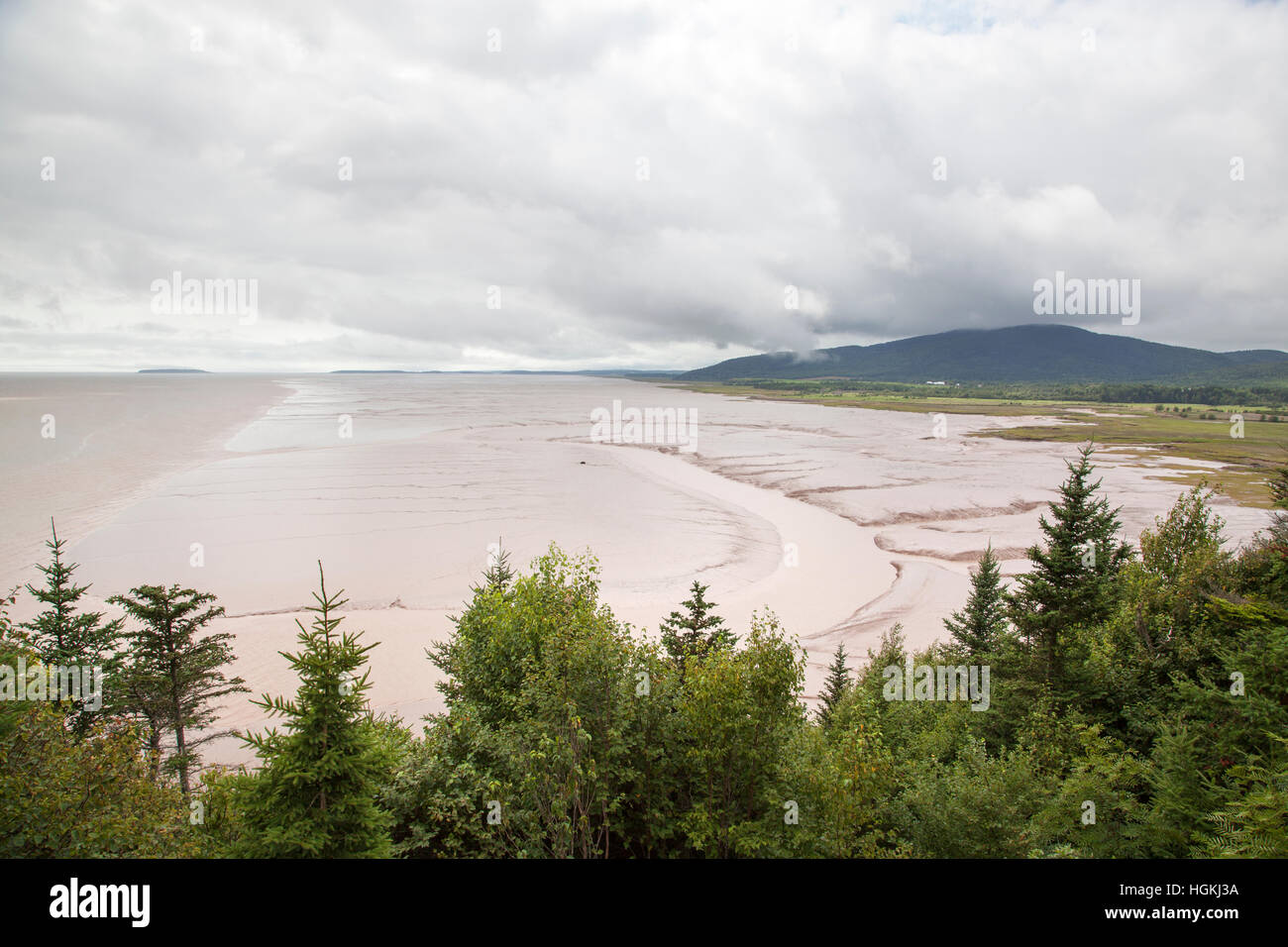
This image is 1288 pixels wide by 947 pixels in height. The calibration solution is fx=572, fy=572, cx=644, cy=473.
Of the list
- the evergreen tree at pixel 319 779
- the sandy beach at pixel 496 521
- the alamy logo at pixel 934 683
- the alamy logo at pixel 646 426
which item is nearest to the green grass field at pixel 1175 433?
the sandy beach at pixel 496 521

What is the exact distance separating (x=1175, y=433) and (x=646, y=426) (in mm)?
97083

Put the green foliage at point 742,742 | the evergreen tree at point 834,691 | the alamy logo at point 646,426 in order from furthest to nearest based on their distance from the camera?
the alamy logo at point 646,426
the evergreen tree at point 834,691
the green foliage at point 742,742

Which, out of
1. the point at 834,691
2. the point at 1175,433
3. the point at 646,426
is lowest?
the point at 834,691

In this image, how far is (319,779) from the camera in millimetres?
7680

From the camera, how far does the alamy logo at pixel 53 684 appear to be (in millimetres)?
11797

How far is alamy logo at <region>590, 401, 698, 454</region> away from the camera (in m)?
91.9

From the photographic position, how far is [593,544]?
135 feet

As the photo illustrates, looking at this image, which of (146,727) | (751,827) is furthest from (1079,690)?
(146,727)

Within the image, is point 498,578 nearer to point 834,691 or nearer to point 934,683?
point 834,691

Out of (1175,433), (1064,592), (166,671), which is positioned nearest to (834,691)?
(1064,592)

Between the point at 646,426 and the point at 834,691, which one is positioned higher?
the point at 646,426

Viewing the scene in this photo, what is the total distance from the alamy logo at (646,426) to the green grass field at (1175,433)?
5544 cm
